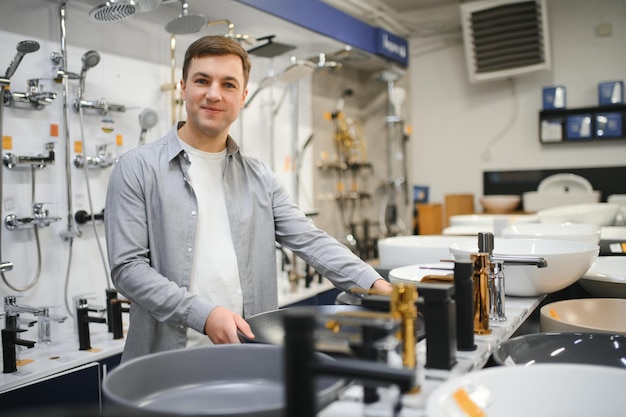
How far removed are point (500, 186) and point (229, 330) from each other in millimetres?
4973

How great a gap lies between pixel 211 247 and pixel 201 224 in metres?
0.08

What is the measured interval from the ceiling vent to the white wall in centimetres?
33

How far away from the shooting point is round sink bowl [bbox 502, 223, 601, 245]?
1.91 meters

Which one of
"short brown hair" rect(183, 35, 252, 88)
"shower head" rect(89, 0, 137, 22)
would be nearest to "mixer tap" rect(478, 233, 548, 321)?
"short brown hair" rect(183, 35, 252, 88)

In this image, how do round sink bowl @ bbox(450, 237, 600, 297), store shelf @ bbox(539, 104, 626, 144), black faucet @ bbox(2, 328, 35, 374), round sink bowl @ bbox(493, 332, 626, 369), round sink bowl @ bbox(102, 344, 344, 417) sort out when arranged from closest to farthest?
round sink bowl @ bbox(102, 344, 344, 417)
round sink bowl @ bbox(493, 332, 626, 369)
round sink bowl @ bbox(450, 237, 600, 297)
black faucet @ bbox(2, 328, 35, 374)
store shelf @ bbox(539, 104, 626, 144)

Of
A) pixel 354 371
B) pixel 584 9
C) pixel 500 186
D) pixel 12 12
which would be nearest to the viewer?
pixel 354 371

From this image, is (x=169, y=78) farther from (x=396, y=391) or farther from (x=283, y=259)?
(x=396, y=391)

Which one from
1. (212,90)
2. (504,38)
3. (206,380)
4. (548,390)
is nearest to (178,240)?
(212,90)

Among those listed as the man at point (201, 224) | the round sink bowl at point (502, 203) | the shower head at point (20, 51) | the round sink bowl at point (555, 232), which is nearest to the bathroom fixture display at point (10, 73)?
the shower head at point (20, 51)

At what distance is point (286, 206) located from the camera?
6.49ft

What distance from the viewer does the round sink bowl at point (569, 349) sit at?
1.12m

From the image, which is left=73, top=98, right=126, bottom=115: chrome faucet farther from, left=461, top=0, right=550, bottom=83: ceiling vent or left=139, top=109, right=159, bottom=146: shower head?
left=461, top=0, right=550, bottom=83: ceiling vent

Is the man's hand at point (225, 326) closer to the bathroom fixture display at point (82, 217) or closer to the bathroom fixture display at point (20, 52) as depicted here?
the bathroom fixture display at point (20, 52)

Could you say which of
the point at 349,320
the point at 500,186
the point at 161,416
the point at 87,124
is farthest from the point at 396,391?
the point at 500,186
